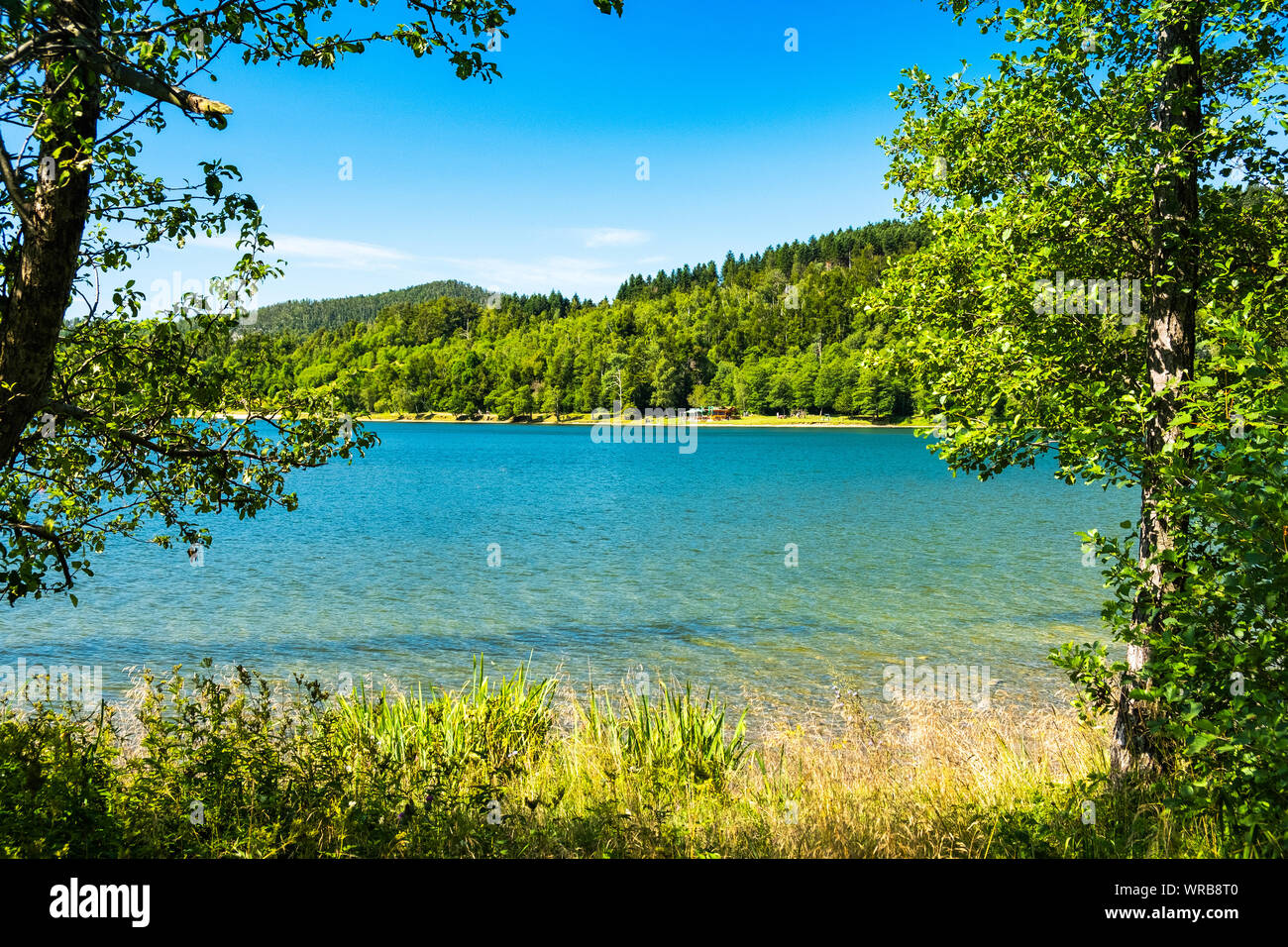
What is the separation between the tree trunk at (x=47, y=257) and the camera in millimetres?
4953

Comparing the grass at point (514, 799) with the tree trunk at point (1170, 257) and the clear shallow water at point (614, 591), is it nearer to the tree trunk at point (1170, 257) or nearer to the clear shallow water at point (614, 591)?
the tree trunk at point (1170, 257)

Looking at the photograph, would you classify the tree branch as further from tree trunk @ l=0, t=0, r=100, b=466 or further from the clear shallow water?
the clear shallow water

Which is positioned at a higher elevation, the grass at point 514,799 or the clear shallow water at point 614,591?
the grass at point 514,799

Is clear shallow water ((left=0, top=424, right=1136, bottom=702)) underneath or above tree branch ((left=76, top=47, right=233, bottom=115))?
underneath

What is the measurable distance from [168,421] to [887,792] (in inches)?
310

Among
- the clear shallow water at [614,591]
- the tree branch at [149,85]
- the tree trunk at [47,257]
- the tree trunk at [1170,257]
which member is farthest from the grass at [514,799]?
the clear shallow water at [614,591]

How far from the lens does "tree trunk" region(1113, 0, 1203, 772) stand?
7.82 metres

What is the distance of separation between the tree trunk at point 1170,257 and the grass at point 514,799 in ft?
5.80

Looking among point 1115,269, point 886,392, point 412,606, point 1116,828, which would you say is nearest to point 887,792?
point 1116,828

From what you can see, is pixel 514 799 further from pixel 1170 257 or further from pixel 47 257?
pixel 1170 257

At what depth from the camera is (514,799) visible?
8344 millimetres

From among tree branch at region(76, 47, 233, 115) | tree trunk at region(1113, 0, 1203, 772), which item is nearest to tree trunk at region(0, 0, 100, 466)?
tree branch at region(76, 47, 233, 115)

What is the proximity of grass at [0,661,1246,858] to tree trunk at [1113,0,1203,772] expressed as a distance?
1.77m
